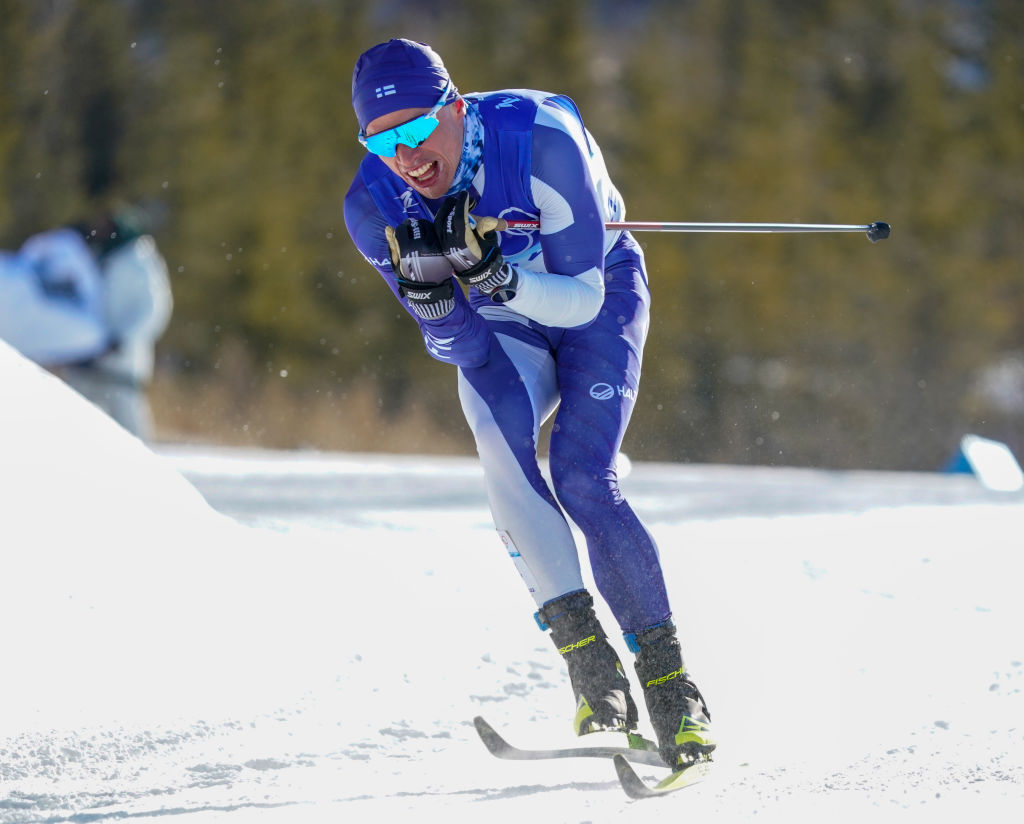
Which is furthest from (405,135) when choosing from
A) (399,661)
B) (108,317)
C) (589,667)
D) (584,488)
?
(108,317)

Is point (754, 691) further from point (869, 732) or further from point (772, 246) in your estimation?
point (772, 246)

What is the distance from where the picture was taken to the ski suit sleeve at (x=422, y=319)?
3541 mm

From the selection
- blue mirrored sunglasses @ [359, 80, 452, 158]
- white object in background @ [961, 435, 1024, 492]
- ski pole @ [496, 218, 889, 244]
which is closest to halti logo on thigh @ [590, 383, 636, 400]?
ski pole @ [496, 218, 889, 244]

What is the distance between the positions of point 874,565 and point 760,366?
15411 millimetres

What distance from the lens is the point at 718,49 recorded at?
2248 cm

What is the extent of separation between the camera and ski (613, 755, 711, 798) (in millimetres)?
3172

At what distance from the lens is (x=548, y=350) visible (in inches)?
152

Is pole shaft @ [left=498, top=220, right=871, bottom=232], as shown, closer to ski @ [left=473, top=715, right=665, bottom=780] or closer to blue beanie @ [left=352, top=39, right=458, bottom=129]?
blue beanie @ [left=352, top=39, right=458, bottom=129]

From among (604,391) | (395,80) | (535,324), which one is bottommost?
(604,391)

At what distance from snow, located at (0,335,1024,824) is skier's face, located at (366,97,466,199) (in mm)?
1431

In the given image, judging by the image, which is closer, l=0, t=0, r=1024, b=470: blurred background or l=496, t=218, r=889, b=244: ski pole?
l=496, t=218, r=889, b=244: ski pole

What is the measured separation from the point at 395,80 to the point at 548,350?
85cm

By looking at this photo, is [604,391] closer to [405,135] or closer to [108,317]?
[405,135]

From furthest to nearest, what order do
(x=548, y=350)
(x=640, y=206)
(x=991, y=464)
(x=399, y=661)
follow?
(x=640, y=206) → (x=991, y=464) → (x=399, y=661) → (x=548, y=350)
